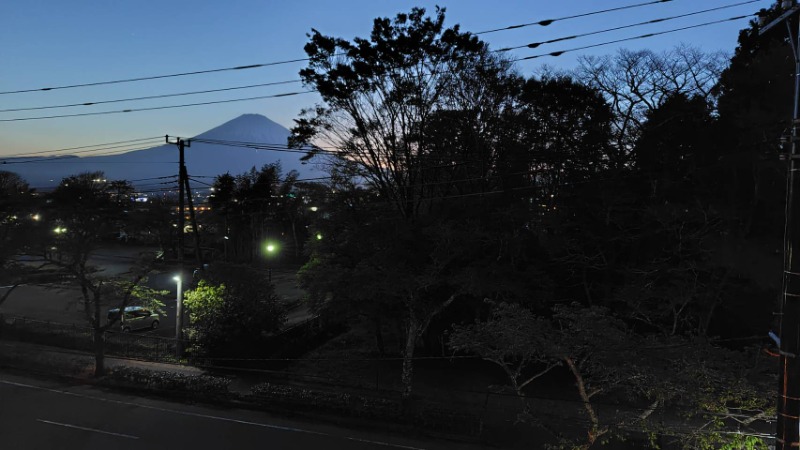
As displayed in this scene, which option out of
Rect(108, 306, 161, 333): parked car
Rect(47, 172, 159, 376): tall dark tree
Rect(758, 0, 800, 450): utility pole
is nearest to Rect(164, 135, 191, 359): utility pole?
Rect(47, 172, 159, 376): tall dark tree

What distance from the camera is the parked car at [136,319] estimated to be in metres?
28.0

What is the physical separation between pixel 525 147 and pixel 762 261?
985cm

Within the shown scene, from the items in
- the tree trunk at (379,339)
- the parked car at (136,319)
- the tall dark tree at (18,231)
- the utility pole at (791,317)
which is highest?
the tall dark tree at (18,231)

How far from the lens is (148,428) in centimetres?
1541

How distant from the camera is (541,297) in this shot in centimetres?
1864

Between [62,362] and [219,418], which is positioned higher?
[62,362]

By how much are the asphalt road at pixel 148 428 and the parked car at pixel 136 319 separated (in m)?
9.18

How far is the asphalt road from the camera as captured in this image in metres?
14.1

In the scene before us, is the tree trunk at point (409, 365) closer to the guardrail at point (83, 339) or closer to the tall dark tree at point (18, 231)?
the guardrail at point (83, 339)

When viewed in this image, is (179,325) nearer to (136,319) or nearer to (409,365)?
(136,319)

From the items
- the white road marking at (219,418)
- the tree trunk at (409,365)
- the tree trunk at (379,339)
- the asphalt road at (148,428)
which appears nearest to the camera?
the asphalt road at (148,428)

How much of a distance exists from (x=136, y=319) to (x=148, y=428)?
15330 millimetres

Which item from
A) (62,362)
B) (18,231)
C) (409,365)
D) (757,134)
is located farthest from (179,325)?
(757,134)

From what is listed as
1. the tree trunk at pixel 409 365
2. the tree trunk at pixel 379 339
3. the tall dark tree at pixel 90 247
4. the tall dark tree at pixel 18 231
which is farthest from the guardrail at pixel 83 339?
the tree trunk at pixel 409 365
